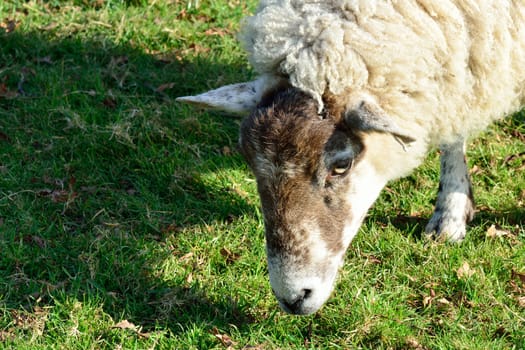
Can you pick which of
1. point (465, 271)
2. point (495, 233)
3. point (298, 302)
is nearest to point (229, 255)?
point (298, 302)

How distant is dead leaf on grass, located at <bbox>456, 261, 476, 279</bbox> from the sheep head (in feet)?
3.22

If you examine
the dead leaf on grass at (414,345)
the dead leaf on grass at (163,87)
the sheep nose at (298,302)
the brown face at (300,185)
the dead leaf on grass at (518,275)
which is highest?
the brown face at (300,185)

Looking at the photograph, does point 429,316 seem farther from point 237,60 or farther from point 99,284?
point 237,60

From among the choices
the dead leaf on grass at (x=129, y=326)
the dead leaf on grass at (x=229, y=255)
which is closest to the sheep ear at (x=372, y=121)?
the dead leaf on grass at (x=229, y=255)

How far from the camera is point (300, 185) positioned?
4.11 m

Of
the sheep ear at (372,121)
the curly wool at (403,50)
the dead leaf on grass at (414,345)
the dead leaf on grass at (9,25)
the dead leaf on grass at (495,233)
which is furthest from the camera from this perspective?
the dead leaf on grass at (9,25)

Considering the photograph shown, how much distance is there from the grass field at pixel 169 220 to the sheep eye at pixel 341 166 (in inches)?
33.9

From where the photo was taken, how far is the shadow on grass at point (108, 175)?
4.82 metres

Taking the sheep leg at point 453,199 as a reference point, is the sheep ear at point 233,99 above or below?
above

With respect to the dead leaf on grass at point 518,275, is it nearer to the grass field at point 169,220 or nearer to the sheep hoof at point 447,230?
the grass field at point 169,220

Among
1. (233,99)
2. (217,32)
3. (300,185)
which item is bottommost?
(217,32)

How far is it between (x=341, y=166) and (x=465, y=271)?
1286 mm

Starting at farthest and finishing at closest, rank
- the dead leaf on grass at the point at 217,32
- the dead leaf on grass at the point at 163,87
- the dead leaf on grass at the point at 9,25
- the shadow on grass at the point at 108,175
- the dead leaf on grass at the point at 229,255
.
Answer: the dead leaf on grass at the point at 217,32 < the dead leaf on grass at the point at 9,25 < the dead leaf on grass at the point at 163,87 < the dead leaf on grass at the point at 229,255 < the shadow on grass at the point at 108,175

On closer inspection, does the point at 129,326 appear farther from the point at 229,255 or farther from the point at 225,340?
the point at 229,255
